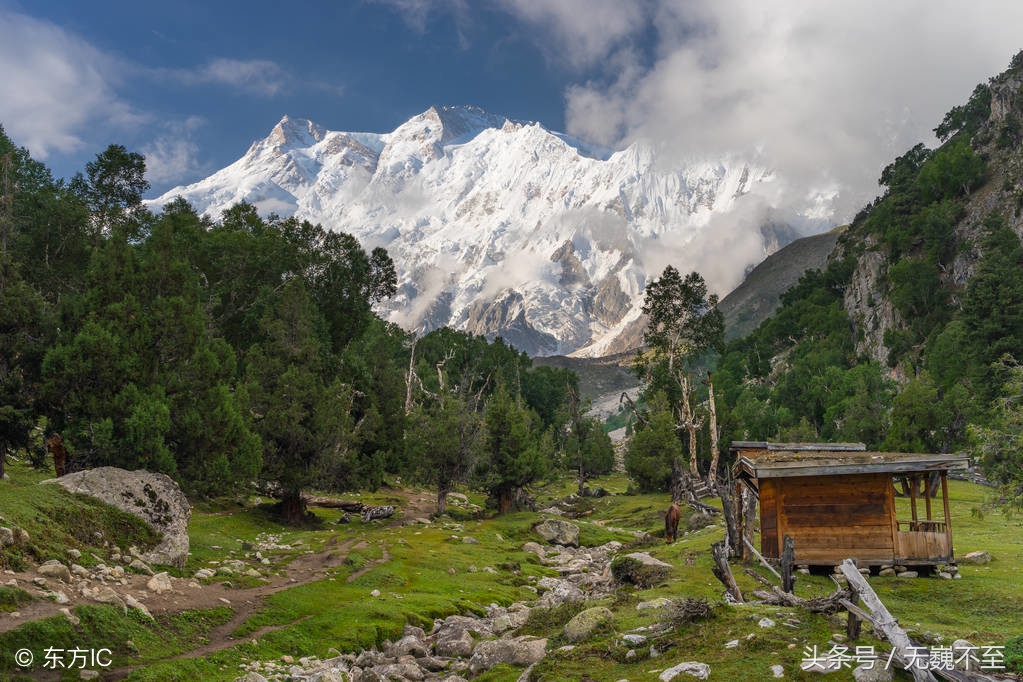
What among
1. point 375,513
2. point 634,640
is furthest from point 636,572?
point 375,513

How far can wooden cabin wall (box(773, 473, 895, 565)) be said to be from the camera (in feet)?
81.1

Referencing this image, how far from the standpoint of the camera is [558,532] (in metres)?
42.9

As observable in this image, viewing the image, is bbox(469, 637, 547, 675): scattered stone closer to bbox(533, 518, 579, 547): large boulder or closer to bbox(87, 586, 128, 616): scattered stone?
bbox(87, 586, 128, 616): scattered stone

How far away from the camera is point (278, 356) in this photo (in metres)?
42.7

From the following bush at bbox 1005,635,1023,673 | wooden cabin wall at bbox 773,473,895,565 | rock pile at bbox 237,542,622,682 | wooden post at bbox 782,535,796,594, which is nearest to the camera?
bush at bbox 1005,635,1023,673

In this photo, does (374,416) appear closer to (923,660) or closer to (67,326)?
(67,326)

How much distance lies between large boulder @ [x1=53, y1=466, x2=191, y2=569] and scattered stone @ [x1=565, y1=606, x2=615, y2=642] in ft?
44.8

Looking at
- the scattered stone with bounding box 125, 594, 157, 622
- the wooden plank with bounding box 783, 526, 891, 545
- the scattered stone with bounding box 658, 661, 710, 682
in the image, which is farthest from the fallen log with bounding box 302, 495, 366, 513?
the scattered stone with bounding box 658, 661, 710, 682

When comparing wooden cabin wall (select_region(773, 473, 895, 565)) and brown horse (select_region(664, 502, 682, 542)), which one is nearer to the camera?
wooden cabin wall (select_region(773, 473, 895, 565))

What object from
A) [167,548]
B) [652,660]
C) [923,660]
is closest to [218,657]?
[167,548]

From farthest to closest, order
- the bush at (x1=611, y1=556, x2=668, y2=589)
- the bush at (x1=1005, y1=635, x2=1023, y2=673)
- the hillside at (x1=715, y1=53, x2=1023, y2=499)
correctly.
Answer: the hillside at (x1=715, y1=53, x2=1023, y2=499) → the bush at (x1=611, y1=556, x2=668, y2=589) → the bush at (x1=1005, y1=635, x2=1023, y2=673)

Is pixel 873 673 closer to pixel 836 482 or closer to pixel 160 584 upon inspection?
pixel 836 482

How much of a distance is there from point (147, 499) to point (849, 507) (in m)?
25.5

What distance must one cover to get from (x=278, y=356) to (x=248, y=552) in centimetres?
1731
